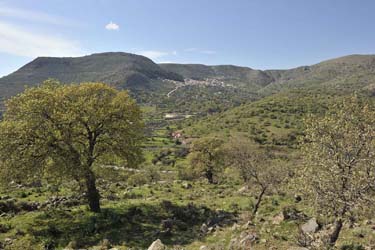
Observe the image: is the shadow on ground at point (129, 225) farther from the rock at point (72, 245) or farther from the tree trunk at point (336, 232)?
the tree trunk at point (336, 232)

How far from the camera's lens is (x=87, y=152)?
2472 cm

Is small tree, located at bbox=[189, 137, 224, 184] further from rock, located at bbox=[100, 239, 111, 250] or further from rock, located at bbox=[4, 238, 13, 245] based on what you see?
rock, located at bbox=[4, 238, 13, 245]

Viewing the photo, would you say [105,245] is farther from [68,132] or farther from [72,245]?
[68,132]

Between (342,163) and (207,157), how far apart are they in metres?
37.9

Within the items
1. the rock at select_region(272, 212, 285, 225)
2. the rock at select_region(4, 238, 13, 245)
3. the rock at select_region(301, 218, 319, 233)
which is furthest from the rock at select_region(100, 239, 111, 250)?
the rock at select_region(301, 218, 319, 233)

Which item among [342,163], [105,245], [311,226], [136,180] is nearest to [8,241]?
[105,245]

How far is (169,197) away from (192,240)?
13.6 meters

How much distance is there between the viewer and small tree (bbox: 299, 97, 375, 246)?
14.1m

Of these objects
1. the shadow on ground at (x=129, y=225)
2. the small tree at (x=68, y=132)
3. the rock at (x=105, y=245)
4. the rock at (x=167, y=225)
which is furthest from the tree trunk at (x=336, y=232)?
the small tree at (x=68, y=132)

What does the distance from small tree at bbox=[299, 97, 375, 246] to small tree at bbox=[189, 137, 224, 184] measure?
116 feet

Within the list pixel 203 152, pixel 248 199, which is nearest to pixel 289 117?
pixel 203 152

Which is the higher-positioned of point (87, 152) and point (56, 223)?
point (87, 152)

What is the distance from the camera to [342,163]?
592 inches

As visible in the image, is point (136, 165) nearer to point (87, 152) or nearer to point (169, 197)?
point (87, 152)
